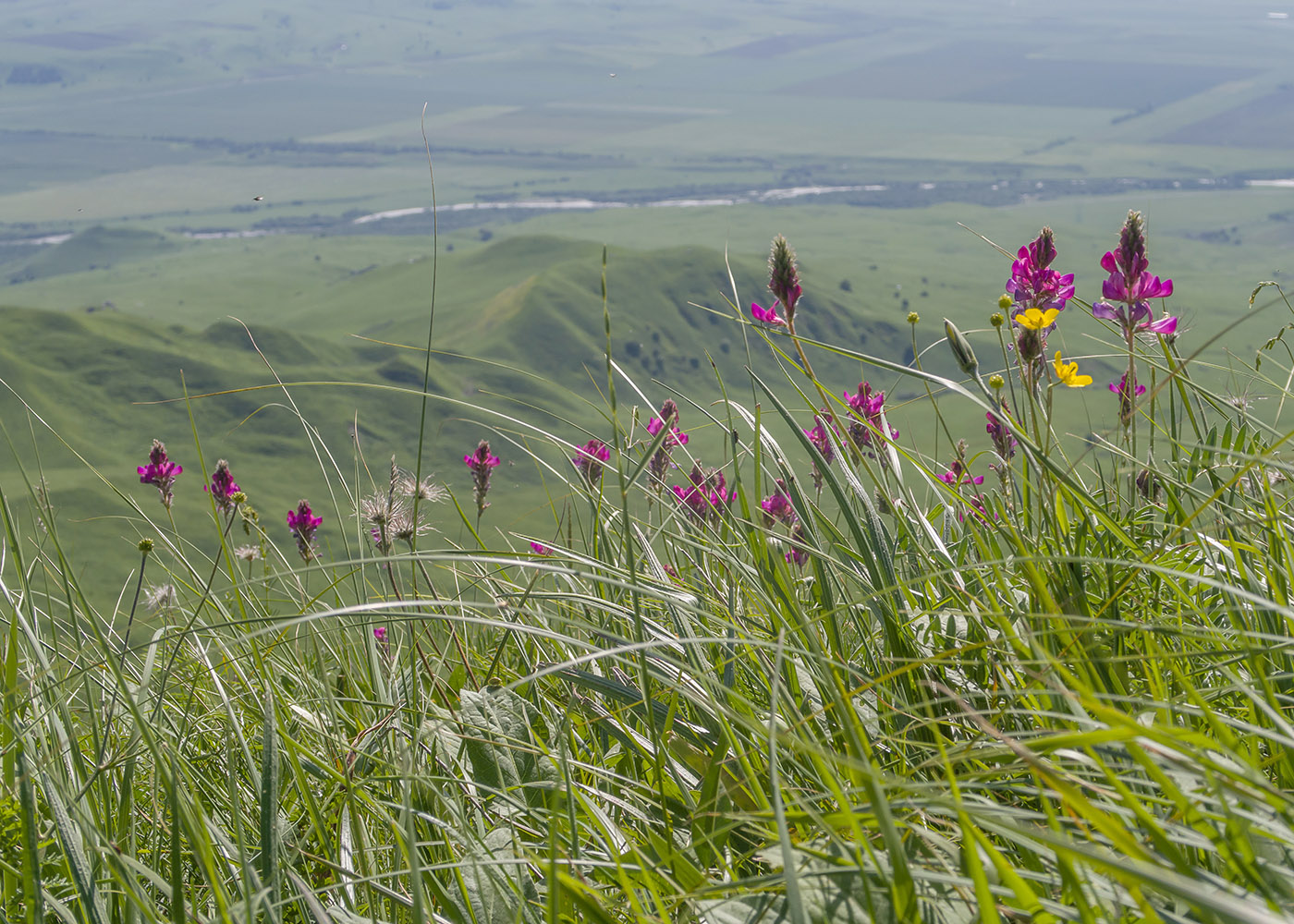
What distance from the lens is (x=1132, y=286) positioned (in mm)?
2943

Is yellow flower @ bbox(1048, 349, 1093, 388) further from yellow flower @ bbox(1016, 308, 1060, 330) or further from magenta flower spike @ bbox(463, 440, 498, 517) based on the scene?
magenta flower spike @ bbox(463, 440, 498, 517)

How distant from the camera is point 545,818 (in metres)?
2.17

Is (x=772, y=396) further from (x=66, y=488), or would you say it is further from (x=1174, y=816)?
(x=66, y=488)

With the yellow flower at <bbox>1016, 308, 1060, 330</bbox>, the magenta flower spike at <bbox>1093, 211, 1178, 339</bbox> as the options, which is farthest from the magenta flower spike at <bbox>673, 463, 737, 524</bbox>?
the magenta flower spike at <bbox>1093, 211, 1178, 339</bbox>

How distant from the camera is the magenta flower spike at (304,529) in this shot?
4.59 meters

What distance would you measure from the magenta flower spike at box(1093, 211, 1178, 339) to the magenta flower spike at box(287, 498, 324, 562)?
11.1ft

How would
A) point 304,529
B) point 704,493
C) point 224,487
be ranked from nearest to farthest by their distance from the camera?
point 704,493 → point 224,487 → point 304,529

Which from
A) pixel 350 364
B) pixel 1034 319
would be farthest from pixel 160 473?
pixel 350 364

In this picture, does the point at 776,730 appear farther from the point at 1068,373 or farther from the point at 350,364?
the point at 350,364

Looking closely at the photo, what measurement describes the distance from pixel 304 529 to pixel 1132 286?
3598 millimetres

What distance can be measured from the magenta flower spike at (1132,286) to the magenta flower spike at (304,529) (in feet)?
11.1

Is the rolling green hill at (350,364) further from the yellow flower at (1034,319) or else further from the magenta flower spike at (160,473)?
the yellow flower at (1034,319)

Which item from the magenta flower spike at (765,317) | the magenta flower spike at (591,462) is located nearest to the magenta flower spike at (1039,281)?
the magenta flower spike at (765,317)

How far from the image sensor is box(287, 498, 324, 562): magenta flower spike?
4.59 metres
